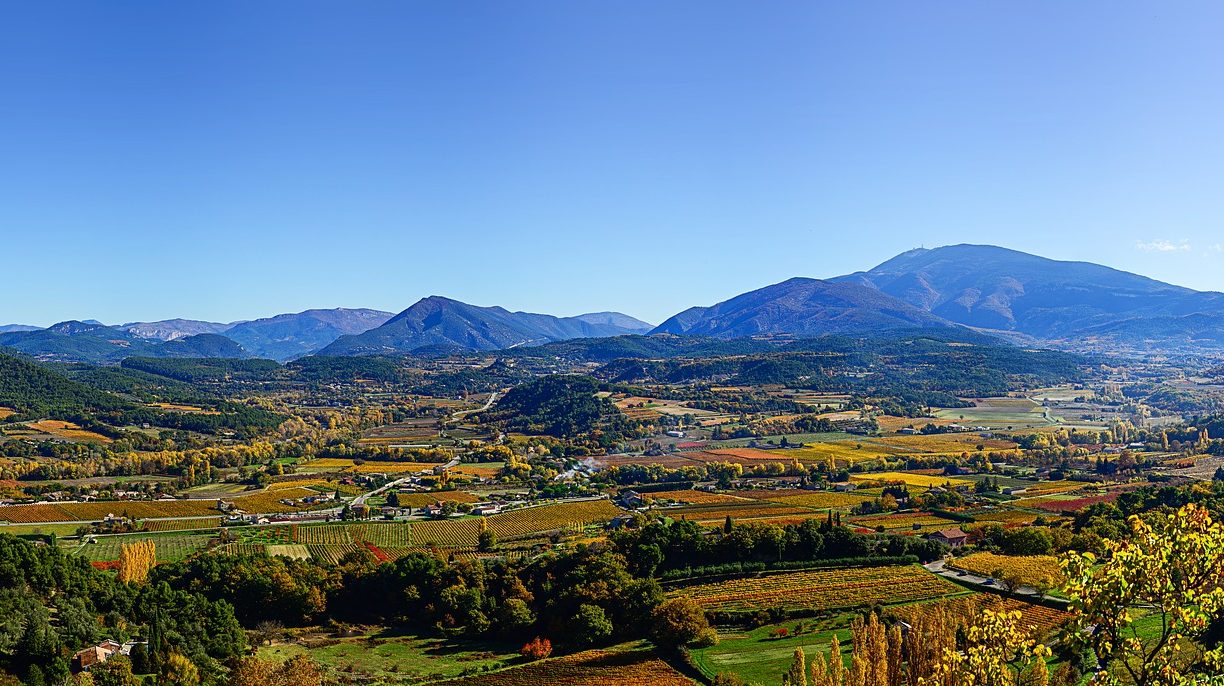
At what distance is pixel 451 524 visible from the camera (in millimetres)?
77688

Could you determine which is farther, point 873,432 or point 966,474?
point 873,432

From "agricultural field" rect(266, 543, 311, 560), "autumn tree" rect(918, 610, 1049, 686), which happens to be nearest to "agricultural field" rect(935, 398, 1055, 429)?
"agricultural field" rect(266, 543, 311, 560)

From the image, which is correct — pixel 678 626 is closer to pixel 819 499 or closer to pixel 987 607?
pixel 987 607

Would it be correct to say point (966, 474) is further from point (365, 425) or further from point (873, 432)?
point (365, 425)

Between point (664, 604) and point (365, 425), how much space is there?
125 m

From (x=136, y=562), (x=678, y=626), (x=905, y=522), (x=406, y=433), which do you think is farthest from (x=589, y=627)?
(x=406, y=433)

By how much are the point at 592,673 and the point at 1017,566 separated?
26.4m

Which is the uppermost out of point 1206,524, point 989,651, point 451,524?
point 1206,524

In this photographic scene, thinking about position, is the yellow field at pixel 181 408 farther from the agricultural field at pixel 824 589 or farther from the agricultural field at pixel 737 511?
the agricultural field at pixel 824 589

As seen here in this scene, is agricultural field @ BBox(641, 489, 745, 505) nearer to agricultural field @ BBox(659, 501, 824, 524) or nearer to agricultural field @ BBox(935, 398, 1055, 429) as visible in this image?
agricultural field @ BBox(659, 501, 824, 524)

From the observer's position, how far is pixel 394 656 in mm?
44875

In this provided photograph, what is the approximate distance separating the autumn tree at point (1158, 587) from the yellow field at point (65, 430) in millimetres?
136269

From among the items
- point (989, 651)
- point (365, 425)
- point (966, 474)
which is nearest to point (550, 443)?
point (365, 425)

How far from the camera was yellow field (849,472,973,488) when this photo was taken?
89812 mm
